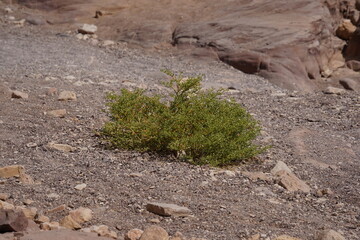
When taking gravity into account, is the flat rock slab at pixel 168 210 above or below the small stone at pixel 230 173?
above

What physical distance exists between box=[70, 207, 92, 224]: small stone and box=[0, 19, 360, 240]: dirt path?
0.05 m

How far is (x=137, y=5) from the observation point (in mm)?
13203

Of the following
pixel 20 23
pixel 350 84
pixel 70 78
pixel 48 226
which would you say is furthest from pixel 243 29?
pixel 48 226

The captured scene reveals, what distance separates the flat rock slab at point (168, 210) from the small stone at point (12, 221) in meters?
0.89

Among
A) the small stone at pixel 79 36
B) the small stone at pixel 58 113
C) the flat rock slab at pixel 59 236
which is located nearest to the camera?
the flat rock slab at pixel 59 236

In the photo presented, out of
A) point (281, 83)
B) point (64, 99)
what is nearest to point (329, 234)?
point (64, 99)

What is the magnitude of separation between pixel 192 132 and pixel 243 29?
570 cm

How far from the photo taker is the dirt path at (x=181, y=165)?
14.5ft

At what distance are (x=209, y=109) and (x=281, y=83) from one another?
4.22 m

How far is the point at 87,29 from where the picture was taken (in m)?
12.3

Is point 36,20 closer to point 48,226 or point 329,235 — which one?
point 48,226

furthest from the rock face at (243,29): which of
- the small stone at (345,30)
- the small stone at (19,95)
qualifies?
the small stone at (19,95)

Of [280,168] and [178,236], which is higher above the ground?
[178,236]

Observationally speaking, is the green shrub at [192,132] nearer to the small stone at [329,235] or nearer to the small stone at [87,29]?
the small stone at [329,235]
